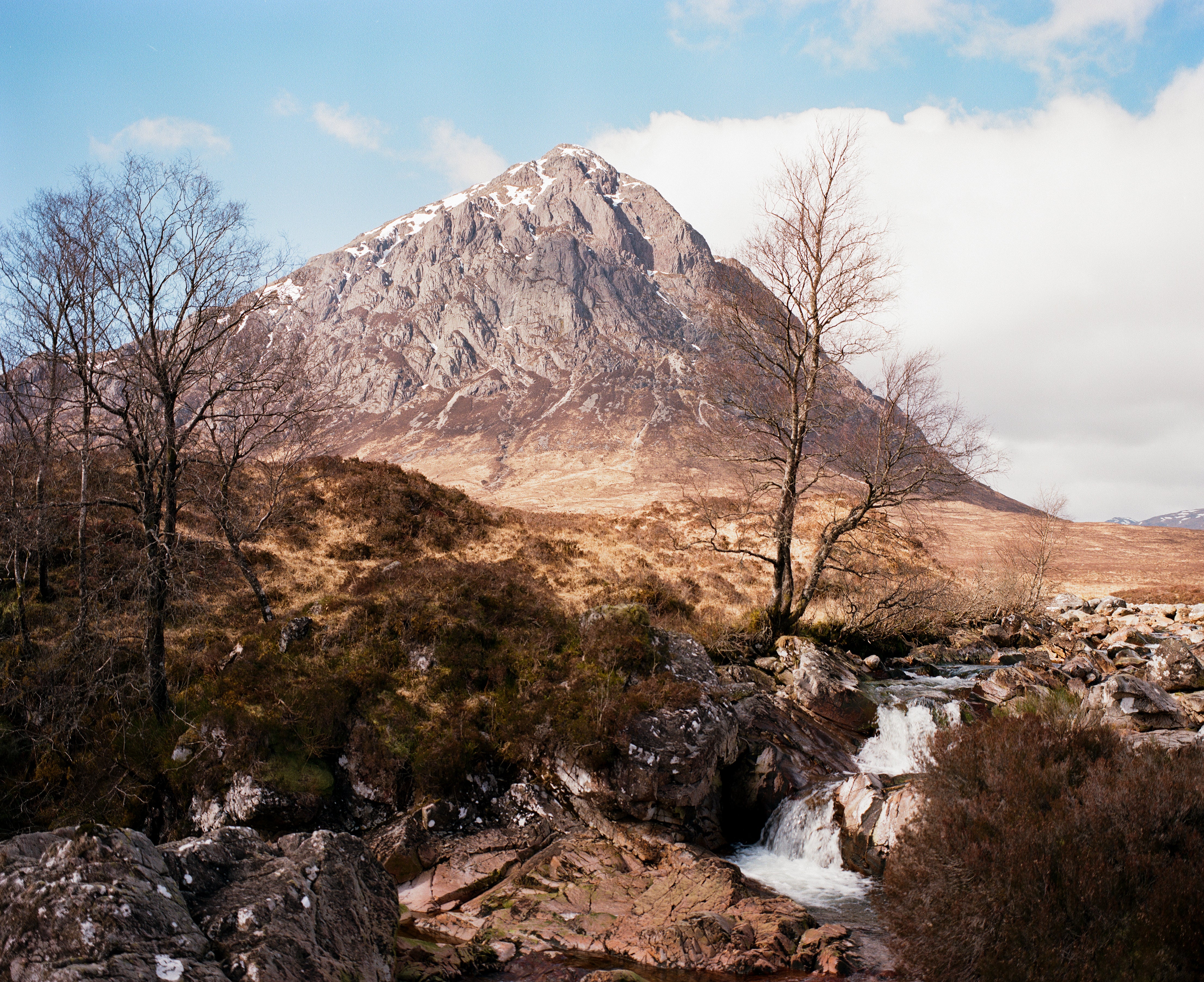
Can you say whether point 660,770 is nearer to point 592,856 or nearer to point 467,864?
point 592,856

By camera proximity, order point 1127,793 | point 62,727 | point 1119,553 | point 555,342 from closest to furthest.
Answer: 1. point 1127,793
2. point 62,727
3. point 1119,553
4. point 555,342

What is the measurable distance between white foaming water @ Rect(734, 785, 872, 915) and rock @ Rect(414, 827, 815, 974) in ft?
1.82

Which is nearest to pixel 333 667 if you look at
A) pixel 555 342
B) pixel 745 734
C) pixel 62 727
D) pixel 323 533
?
pixel 62 727

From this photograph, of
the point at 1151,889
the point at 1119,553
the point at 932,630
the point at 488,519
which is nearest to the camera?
the point at 1151,889

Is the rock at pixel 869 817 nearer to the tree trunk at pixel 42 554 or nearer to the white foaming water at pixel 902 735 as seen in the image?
the white foaming water at pixel 902 735

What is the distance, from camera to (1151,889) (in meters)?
5.59

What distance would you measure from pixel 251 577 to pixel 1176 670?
75.6 ft

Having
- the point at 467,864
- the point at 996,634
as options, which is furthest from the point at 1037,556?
the point at 467,864

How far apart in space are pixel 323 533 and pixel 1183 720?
75.5 feet

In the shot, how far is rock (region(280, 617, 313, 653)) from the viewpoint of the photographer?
525 inches

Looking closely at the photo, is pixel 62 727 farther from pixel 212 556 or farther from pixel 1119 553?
pixel 1119 553

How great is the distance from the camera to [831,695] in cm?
1438

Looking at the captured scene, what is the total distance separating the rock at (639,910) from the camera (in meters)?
7.76

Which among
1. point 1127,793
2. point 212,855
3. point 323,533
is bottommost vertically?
point 212,855
